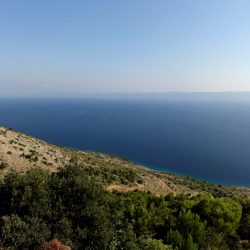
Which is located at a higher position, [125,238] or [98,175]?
[125,238]

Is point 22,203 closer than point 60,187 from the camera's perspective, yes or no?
Yes

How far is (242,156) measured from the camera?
142500mm

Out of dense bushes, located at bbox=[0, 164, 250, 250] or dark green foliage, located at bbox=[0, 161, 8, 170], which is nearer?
dense bushes, located at bbox=[0, 164, 250, 250]

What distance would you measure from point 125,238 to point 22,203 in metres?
5.96

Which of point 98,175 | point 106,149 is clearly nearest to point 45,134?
point 106,149

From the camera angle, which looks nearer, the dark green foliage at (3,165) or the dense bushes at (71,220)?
the dense bushes at (71,220)

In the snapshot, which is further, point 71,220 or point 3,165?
point 3,165

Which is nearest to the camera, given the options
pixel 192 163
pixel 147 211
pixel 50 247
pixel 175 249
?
pixel 50 247

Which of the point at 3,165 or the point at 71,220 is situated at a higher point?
the point at 71,220

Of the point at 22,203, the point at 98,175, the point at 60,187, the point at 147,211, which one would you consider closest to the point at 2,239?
the point at 22,203

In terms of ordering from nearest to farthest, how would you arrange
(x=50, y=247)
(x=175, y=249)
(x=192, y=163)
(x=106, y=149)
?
(x=50, y=247), (x=175, y=249), (x=192, y=163), (x=106, y=149)

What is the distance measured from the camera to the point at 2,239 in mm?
15430

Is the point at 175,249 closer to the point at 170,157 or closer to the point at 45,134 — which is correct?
the point at 170,157

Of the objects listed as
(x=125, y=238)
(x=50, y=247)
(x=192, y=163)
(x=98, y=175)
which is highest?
(x=50, y=247)
